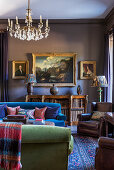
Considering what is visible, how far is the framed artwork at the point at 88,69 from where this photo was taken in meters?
6.45

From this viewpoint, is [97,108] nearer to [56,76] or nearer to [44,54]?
[56,76]

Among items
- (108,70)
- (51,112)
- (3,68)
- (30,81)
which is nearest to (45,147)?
(51,112)

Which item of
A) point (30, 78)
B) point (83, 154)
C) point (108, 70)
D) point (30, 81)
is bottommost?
point (83, 154)

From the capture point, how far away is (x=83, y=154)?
3.45 metres

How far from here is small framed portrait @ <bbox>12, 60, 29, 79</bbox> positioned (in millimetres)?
6512

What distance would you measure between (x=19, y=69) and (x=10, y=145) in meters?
4.95

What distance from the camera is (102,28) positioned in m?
6.46

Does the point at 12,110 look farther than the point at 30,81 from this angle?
No

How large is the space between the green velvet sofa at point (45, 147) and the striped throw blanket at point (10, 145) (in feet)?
0.31

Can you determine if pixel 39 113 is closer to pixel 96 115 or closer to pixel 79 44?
pixel 96 115

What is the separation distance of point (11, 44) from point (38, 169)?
545 cm

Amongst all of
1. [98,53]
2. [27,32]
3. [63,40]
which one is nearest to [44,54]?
[63,40]

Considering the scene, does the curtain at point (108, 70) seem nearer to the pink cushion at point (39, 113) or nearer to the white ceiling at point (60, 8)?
the white ceiling at point (60, 8)

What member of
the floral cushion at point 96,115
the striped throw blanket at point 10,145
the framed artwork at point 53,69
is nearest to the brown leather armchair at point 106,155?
the striped throw blanket at point 10,145
